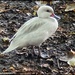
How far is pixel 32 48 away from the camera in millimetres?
5508

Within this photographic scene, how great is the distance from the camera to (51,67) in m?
5.09

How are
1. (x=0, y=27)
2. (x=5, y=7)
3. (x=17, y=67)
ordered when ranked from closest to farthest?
(x=17, y=67) → (x=0, y=27) → (x=5, y=7)

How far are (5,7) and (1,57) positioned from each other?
2.41 meters

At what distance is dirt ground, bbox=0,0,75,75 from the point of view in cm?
497

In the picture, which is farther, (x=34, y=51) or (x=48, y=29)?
(x=34, y=51)

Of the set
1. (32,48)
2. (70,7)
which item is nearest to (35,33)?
(32,48)

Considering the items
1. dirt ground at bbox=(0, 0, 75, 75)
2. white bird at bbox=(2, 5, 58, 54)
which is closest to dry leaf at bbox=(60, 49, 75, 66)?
dirt ground at bbox=(0, 0, 75, 75)

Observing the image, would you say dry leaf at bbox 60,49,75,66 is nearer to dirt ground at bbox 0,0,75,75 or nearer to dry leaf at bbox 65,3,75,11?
dirt ground at bbox 0,0,75,75

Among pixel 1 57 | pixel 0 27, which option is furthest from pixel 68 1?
pixel 1 57

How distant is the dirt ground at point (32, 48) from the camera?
497 cm

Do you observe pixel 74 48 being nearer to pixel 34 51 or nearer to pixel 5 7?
pixel 34 51

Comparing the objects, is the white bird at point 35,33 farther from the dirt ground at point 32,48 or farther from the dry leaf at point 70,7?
the dry leaf at point 70,7

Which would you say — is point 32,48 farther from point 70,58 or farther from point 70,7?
point 70,7

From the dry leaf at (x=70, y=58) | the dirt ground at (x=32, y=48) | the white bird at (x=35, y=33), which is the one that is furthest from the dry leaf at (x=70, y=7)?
the white bird at (x=35, y=33)
